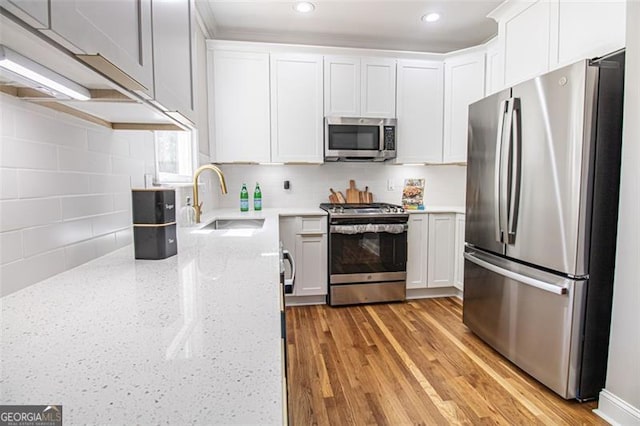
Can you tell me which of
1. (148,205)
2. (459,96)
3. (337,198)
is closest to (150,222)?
(148,205)

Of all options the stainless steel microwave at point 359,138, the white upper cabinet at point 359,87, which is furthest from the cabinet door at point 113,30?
the white upper cabinet at point 359,87

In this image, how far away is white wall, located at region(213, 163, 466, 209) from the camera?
341 centimetres

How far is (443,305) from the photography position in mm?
3117

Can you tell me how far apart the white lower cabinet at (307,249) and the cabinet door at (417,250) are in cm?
84

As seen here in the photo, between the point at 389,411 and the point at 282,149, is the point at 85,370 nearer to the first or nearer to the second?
the point at 389,411

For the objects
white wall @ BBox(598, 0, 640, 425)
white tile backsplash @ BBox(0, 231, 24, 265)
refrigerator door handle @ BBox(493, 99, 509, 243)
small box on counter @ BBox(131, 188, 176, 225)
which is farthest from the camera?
refrigerator door handle @ BBox(493, 99, 509, 243)

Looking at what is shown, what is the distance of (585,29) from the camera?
1819 millimetres

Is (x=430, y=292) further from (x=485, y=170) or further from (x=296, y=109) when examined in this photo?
(x=296, y=109)

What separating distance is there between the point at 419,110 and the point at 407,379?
2.52 metres

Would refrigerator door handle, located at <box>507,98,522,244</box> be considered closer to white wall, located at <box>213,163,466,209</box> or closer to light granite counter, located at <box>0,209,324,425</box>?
light granite counter, located at <box>0,209,324,425</box>

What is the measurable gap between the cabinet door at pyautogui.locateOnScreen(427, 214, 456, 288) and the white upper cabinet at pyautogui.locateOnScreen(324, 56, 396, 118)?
1.17 meters

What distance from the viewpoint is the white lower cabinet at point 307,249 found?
9.76 feet

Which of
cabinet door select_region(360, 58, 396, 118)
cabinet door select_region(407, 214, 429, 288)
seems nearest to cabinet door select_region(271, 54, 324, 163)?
cabinet door select_region(360, 58, 396, 118)

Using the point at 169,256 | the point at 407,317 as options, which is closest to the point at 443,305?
the point at 407,317
